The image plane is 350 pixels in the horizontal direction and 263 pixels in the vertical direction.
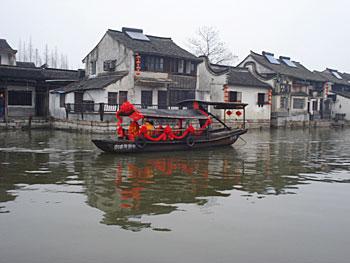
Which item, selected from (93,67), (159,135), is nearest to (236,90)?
(93,67)

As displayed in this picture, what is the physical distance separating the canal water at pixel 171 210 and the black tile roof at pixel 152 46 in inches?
613

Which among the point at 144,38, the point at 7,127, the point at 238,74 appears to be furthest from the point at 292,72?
the point at 7,127

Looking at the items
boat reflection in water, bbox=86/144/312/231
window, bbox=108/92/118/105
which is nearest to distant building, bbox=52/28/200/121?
window, bbox=108/92/118/105

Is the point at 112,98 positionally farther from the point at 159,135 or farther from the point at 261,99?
the point at 261,99

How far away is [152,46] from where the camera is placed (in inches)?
1235

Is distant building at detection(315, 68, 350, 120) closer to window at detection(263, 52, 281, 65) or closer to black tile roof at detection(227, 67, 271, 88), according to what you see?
window at detection(263, 52, 281, 65)

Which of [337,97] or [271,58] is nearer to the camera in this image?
[271,58]

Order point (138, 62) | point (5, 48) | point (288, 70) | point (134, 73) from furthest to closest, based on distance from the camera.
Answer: point (288, 70)
point (5, 48)
point (134, 73)
point (138, 62)

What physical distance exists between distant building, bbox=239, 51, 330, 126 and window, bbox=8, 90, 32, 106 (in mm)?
20885

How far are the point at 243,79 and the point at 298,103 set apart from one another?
9080 millimetres

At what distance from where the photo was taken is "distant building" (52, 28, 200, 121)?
94.9 ft

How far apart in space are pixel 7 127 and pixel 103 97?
7041 mm

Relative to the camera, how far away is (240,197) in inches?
390

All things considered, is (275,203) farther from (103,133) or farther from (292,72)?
(292,72)
